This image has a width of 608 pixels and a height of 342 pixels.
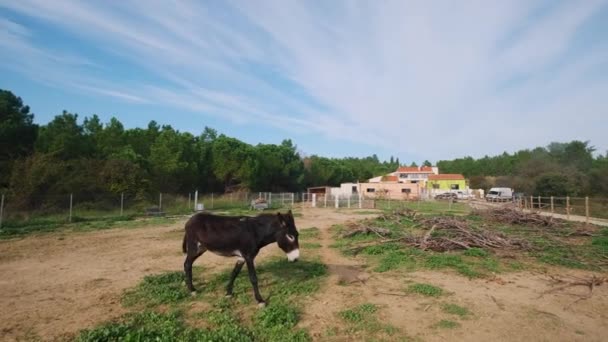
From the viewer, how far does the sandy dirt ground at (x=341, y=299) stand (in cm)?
500

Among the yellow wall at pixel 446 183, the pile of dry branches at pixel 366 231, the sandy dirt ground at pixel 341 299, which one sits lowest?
the sandy dirt ground at pixel 341 299

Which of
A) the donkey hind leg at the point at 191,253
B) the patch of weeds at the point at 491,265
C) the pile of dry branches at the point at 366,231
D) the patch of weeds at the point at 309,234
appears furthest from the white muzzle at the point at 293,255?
the patch of weeds at the point at 309,234

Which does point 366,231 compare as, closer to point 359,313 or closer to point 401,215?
point 401,215

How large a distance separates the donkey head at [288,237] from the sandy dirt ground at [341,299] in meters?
0.95

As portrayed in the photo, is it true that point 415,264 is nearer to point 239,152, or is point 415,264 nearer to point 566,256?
point 566,256

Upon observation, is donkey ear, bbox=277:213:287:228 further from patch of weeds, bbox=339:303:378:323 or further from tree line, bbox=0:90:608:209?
tree line, bbox=0:90:608:209

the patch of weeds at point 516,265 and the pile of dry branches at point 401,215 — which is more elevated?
the pile of dry branches at point 401,215

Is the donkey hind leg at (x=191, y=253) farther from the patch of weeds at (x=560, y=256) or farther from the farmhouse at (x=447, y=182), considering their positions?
the farmhouse at (x=447, y=182)

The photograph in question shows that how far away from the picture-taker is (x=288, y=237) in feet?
21.6

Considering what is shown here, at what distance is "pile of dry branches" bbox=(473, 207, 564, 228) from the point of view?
18.2m

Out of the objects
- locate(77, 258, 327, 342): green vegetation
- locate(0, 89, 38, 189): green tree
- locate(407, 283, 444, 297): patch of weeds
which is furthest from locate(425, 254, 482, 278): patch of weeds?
locate(0, 89, 38, 189): green tree

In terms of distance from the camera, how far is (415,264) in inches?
365

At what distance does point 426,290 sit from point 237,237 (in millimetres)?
4068

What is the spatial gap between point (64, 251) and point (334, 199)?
29921 mm
